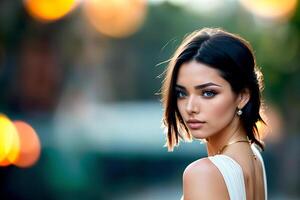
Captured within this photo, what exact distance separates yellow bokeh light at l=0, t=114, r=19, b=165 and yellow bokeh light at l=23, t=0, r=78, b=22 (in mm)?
2834

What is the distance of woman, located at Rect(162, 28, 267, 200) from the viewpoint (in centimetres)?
348

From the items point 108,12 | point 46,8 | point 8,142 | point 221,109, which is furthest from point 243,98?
point 108,12

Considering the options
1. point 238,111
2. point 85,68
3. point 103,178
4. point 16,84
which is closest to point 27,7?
point 16,84

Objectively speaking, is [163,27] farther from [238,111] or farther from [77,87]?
[238,111]

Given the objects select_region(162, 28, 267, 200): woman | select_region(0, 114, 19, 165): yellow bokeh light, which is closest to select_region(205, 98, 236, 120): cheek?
select_region(162, 28, 267, 200): woman

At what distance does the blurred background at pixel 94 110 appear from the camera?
55.2ft

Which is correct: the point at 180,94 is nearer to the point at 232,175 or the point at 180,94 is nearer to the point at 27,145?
the point at 232,175

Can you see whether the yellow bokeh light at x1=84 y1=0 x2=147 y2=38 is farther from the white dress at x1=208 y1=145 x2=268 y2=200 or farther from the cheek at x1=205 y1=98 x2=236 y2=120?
the white dress at x1=208 y1=145 x2=268 y2=200

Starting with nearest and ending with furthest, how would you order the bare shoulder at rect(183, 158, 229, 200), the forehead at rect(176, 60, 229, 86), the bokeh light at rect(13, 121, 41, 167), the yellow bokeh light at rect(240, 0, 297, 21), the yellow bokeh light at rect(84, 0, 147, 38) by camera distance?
the bare shoulder at rect(183, 158, 229, 200) → the forehead at rect(176, 60, 229, 86) → the yellow bokeh light at rect(240, 0, 297, 21) → the bokeh light at rect(13, 121, 41, 167) → the yellow bokeh light at rect(84, 0, 147, 38)

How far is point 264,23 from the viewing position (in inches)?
822

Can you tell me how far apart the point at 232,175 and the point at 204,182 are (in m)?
0.13

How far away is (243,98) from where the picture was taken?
3711 millimetres

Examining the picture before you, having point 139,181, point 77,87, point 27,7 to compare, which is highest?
point 27,7

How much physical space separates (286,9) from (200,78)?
1231 cm
